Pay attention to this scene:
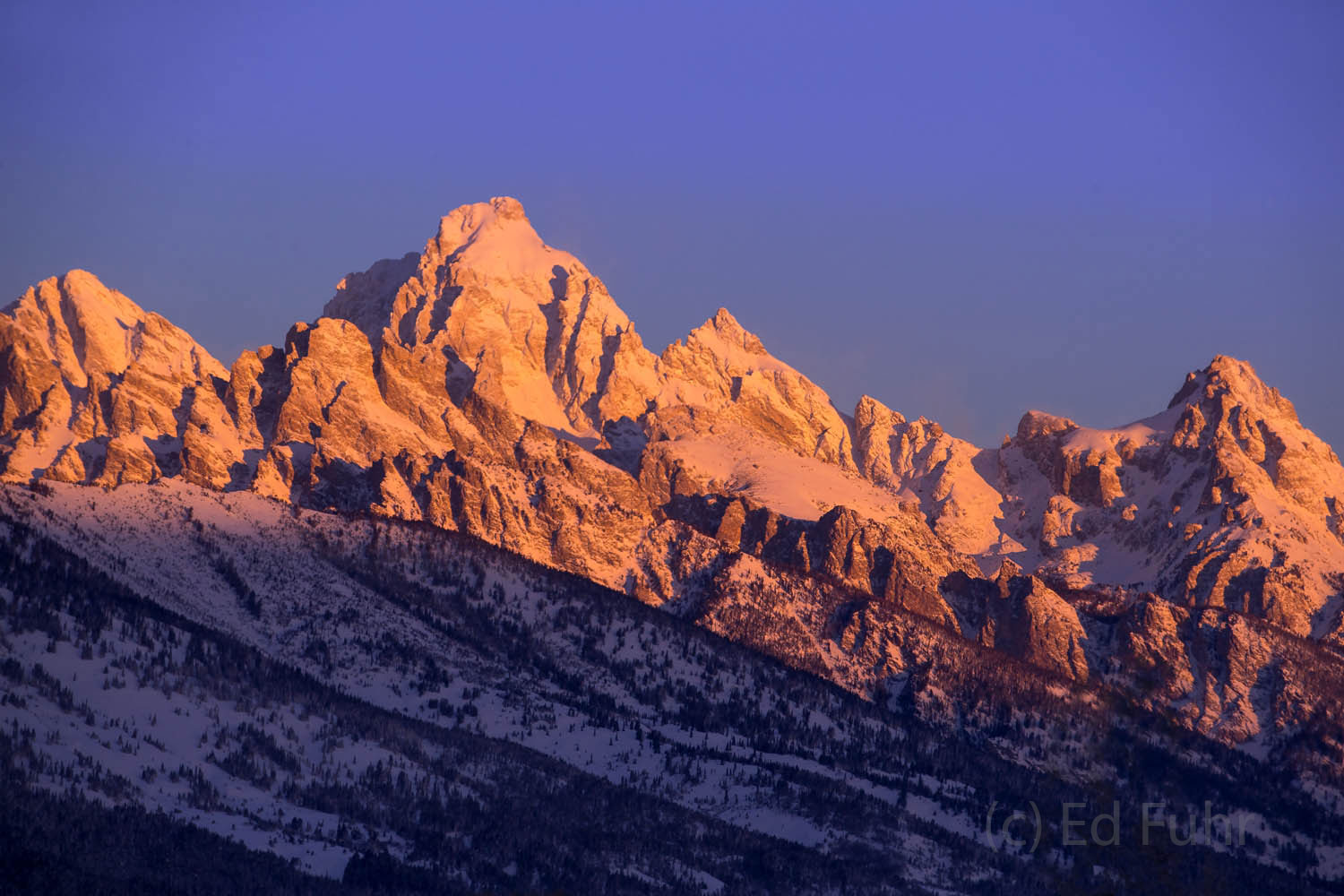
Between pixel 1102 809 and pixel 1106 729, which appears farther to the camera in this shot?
pixel 1106 729

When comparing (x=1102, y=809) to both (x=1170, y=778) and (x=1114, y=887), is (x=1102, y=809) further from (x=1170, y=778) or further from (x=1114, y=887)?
(x=1170, y=778)

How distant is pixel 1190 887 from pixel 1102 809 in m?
15.4

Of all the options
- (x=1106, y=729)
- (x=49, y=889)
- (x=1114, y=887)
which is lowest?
(x=49, y=889)

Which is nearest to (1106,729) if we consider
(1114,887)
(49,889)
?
(1114,887)

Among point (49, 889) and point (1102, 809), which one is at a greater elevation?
point (1102, 809)

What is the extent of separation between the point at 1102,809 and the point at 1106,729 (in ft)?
48.9

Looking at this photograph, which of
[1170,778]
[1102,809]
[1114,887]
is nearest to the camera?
[1102,809]

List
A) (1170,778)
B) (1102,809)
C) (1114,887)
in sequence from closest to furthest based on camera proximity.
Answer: (1102,809) < (1114,887) < (1170,778)

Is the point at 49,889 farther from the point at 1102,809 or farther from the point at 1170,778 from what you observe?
the point at 1102,809

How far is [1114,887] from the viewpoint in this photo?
117938mm

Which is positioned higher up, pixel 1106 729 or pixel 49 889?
pixel 1106 729

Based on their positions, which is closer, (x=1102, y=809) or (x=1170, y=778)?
(x=1102, y=809)

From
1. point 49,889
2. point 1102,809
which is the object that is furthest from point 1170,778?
point 49,889

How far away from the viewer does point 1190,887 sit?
12081 cm
